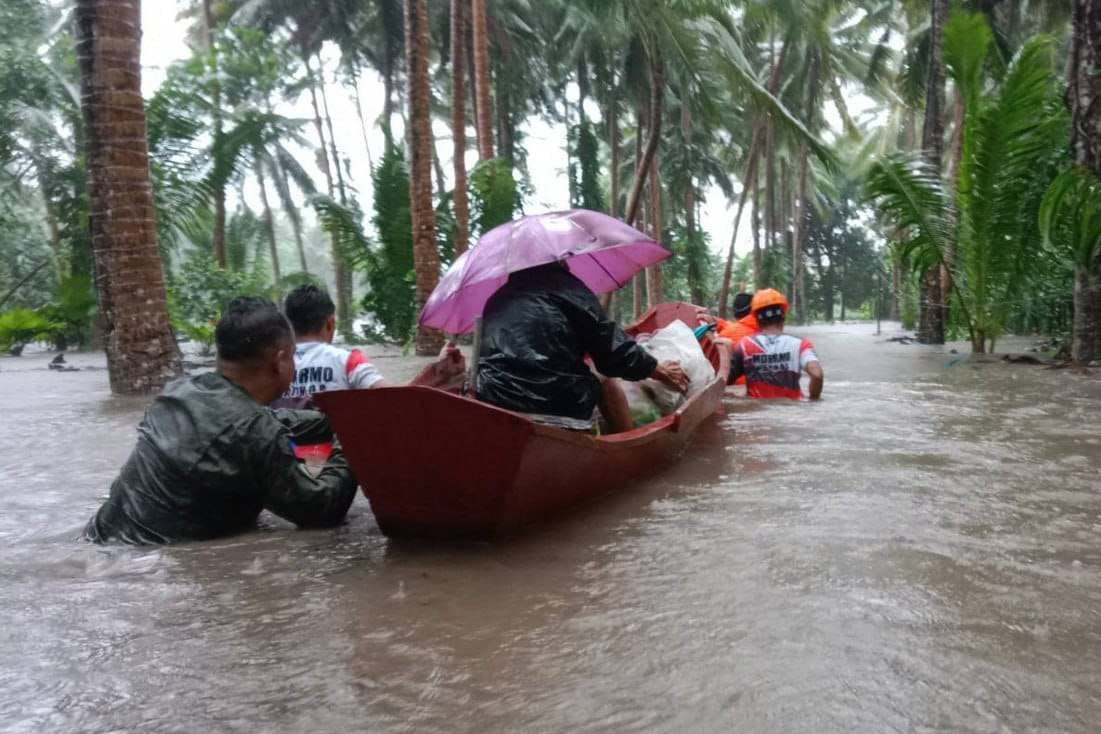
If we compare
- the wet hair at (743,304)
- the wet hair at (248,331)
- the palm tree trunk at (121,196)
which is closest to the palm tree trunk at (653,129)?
the wet hair at (743,304)

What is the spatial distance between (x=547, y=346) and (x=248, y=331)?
129cm

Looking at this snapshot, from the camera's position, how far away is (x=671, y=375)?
4.66 meters

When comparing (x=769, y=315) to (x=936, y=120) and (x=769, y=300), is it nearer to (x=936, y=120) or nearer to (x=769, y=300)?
(x=769, y=300)

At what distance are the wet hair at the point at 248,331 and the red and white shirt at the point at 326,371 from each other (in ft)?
3.70

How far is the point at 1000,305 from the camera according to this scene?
10625mm

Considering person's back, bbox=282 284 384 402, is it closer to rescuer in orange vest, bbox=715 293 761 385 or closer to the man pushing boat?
the man pushing boat

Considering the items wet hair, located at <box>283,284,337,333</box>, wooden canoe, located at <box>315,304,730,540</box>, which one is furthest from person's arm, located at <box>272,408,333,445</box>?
wet hair, located at <box>283,284,337,333</box>

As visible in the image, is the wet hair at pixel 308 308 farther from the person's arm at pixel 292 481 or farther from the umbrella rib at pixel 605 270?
the umbrella rib at pixel 605 270

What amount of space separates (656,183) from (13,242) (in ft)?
60.6

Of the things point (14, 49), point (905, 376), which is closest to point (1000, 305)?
point (905, 376)

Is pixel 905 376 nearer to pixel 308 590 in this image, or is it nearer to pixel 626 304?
pixel 308 590

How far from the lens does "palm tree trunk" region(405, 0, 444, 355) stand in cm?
1177

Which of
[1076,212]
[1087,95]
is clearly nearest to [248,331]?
[1076,212]

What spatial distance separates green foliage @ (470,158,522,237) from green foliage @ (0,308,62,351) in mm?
8504
